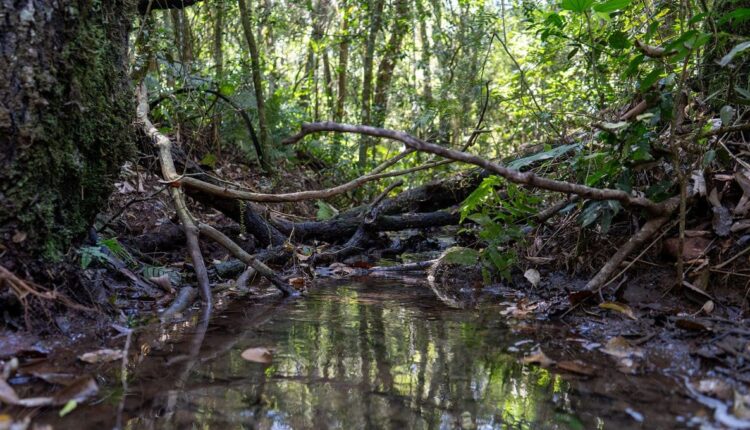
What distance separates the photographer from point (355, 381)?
2010mm

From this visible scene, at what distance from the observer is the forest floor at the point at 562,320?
1950mm

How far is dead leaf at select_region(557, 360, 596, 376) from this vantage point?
2062 mm

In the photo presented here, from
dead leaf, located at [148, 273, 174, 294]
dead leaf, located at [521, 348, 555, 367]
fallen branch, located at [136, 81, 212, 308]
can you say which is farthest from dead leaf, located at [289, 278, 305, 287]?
dead leaf, located at [521, 348, 555, 367]

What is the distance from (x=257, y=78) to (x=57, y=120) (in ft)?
17.5

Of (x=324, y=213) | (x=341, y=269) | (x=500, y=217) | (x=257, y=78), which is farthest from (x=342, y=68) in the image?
(x=500, y=217)

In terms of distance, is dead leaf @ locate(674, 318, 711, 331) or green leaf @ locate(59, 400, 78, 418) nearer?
green leaf @ locate(59, 400, 78, 418)

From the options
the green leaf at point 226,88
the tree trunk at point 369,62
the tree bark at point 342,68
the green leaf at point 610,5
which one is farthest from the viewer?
the tree bark at point 342,68

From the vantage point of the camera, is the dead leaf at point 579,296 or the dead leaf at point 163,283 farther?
the dead leaf at point 163,283

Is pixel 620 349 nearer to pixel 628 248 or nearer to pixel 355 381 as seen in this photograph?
pixel 628 248

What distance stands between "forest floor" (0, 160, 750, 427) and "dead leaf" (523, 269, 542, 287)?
13mm

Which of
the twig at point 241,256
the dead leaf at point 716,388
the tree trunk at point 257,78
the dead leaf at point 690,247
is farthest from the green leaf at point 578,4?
the tree trunk at point 257,78

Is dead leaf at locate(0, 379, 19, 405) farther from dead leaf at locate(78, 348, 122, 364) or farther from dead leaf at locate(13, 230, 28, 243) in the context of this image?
dead leaf at locate(13, 230, 28, 243)

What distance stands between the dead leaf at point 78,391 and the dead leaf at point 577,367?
5.24 feet

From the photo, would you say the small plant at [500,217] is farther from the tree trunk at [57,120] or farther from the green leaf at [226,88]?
the green leaf at [226,88]
